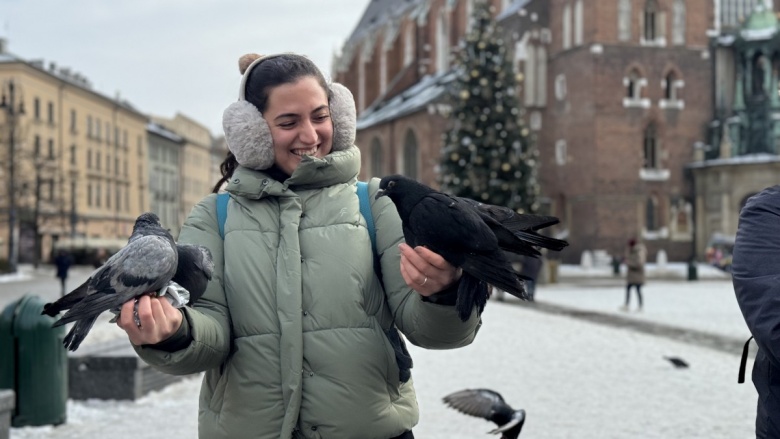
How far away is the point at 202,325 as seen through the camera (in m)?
2.37

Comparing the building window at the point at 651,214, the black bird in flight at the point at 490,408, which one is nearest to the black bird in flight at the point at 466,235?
the black bird in flight at the point at 490,408

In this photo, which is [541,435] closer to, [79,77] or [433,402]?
[433,402]

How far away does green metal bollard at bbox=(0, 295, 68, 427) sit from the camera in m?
7.04

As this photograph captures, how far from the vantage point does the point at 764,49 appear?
40312 millimetres

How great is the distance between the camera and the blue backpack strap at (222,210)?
8.57 feet

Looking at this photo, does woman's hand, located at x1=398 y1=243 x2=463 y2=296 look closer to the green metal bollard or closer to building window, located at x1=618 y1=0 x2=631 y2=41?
the green metal bollard

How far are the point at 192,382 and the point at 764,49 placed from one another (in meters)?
37.3

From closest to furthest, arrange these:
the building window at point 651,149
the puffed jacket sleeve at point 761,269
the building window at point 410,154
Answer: the puffed jacket sleeve at point 761,269 < the building window at point 651,149 < the building window at point 410,154

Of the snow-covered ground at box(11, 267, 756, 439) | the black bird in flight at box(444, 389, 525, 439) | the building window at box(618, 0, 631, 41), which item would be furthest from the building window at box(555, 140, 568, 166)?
the black bird in flight at box(444, 389, 525, 439)

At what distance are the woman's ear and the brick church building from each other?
35657 millimetres

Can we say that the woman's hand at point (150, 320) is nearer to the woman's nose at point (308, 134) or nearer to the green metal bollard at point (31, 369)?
the woman's nose at point (308, 134)

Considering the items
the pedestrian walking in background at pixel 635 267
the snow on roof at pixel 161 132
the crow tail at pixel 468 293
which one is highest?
the snow on roof at pixel 161 132

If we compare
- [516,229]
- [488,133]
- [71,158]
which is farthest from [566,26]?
[516,229]

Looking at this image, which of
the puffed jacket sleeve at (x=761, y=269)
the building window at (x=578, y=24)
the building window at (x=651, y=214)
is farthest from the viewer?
the building window at (x=651, y=214)
